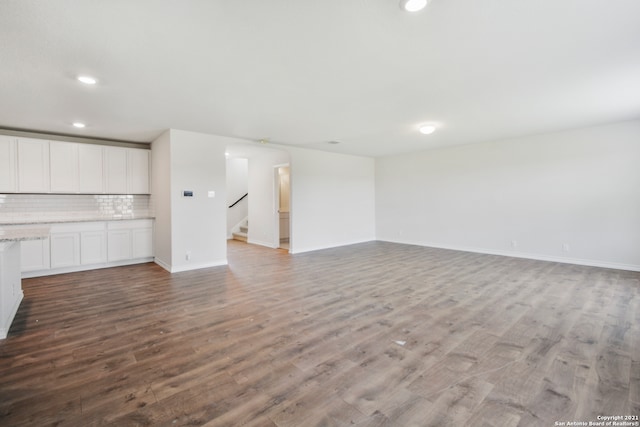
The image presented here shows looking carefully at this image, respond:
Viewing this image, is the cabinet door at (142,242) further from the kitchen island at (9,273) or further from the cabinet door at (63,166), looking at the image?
the kitchen island at (9,273)

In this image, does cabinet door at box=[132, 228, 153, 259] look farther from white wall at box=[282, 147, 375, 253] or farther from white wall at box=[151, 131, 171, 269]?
white wall at box=[282, 147, 375, 253]

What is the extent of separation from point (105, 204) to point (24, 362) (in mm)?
4143

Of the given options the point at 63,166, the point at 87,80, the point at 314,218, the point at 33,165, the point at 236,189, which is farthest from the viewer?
the point at 236,189

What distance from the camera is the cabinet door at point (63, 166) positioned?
4992mm

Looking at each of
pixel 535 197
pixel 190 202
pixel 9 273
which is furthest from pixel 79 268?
pixel 535 197

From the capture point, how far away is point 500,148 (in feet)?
20.4

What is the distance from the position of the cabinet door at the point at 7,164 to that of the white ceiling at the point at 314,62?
11.0 inches

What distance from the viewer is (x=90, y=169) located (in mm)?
5309

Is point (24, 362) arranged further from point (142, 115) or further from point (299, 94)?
point (299, 94)

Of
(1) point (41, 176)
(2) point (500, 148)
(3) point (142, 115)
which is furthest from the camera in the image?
(2) point (500, 148)

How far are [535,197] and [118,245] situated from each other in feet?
26.5

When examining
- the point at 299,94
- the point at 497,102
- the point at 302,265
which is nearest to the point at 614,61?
the point at 497,102

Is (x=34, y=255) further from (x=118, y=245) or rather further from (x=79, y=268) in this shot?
(x=118, y=245)

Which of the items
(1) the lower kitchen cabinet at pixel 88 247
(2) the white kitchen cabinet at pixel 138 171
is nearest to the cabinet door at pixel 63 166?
(1) the lower kitchen cabinet at pixel 88 247
